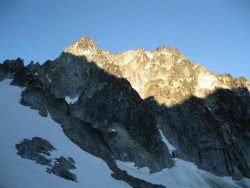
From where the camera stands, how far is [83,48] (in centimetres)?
13650

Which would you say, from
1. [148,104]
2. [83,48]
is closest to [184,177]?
[148,104]

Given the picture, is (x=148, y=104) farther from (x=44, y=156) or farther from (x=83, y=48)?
(x=44, y=156)

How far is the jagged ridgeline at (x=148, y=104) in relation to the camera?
307 ft

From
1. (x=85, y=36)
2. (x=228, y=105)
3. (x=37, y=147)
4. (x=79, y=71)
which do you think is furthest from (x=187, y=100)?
(x=37, y=147)

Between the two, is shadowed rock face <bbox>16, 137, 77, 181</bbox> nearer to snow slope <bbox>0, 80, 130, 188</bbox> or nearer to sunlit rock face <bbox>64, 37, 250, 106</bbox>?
snow slope <bbox>0, 80, 130, 188</bbox>

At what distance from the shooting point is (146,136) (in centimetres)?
10512

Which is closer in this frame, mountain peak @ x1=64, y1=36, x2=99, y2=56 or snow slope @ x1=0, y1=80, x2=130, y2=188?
snow slope @ x1=0, y1=80, x2=130, y2=188

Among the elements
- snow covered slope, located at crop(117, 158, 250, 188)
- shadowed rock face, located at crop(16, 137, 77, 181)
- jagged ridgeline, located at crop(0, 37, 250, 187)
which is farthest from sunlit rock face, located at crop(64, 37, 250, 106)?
shadowed rock face, located at crop(16, 137, 77, 181)

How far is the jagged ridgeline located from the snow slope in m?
8.51

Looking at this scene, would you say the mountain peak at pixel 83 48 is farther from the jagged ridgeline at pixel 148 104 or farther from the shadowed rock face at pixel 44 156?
the shadowed rock face at pixel 44 156

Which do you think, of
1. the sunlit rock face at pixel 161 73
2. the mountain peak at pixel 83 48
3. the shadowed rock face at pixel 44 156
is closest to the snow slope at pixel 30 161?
the shadowed rock face at pixel 44 156

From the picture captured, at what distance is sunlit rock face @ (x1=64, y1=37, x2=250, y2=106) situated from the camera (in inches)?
5032

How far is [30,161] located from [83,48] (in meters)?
89.1

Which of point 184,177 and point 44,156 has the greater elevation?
point 184,177
